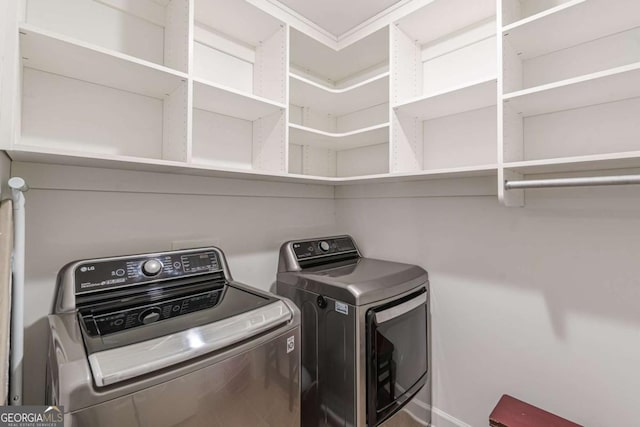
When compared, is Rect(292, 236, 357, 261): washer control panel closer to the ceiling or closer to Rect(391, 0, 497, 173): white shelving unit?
Rect(391, 0, 497, 173): white shelving unit

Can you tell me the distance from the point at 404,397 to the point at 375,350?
15.1 inches

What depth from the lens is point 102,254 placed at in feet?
4.07

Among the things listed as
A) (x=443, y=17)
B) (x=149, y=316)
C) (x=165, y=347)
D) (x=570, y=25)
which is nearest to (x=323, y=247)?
(x=149, y=316)

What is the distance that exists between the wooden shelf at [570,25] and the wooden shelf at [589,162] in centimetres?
52

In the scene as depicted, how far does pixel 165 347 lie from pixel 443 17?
186 centimetres

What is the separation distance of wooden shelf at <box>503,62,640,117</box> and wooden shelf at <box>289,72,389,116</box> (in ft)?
2.23

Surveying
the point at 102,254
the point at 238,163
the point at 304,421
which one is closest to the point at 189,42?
the point at 238,163

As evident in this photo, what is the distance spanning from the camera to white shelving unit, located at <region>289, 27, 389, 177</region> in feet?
5.71

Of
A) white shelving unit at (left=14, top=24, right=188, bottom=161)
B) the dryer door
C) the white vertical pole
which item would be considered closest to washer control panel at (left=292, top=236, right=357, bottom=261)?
the dryer door

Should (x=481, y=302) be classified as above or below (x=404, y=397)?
above

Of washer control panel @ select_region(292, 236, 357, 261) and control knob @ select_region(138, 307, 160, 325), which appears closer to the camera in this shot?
control knob @ select_region(138, 307, 160, 325)

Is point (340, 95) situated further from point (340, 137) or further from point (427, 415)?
point (427, 415)

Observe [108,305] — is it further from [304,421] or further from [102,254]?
[304,421]

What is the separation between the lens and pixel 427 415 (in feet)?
5.42
